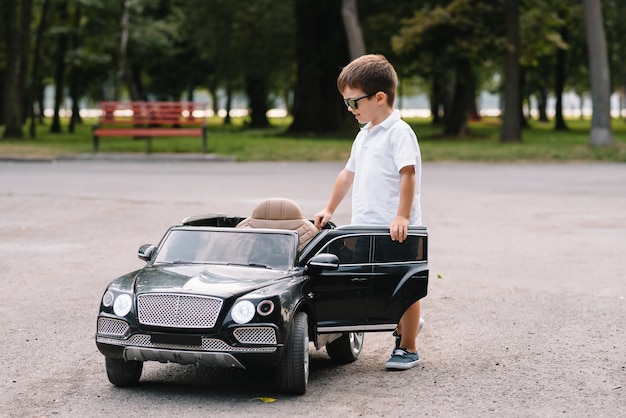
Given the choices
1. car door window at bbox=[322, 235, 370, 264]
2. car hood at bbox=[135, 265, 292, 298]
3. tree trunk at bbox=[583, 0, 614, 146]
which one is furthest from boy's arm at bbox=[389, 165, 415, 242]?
tree trunk at bbox=[583, 0, 614, 146]

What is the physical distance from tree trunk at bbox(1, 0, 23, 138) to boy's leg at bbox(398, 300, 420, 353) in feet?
98.6

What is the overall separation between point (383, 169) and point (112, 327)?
182 centimetres

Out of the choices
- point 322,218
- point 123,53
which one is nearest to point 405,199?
point 322,218

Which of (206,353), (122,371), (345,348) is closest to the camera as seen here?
(206,353)

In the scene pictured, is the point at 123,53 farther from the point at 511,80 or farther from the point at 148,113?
the point at 511,80

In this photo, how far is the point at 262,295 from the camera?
549cm

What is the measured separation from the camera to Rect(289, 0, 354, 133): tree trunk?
132 ft

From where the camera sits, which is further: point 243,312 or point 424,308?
point 424,308

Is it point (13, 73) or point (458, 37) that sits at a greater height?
point (458, 37)

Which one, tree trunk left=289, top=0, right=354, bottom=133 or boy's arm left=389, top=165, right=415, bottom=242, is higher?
tree trunk left=289, top=0, right=354, bottom=133

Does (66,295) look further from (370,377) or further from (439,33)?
(439,33)

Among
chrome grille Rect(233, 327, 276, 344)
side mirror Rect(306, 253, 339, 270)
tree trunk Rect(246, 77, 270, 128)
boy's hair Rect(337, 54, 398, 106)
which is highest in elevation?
tree trunk Rect(246, 77, 270, 128)

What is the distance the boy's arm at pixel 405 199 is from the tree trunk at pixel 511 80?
28.0m

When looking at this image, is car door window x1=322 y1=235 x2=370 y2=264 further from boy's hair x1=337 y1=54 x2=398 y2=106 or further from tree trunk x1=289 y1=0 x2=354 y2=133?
tree trunk x1=289 y1=0 x2=354 y2=133
